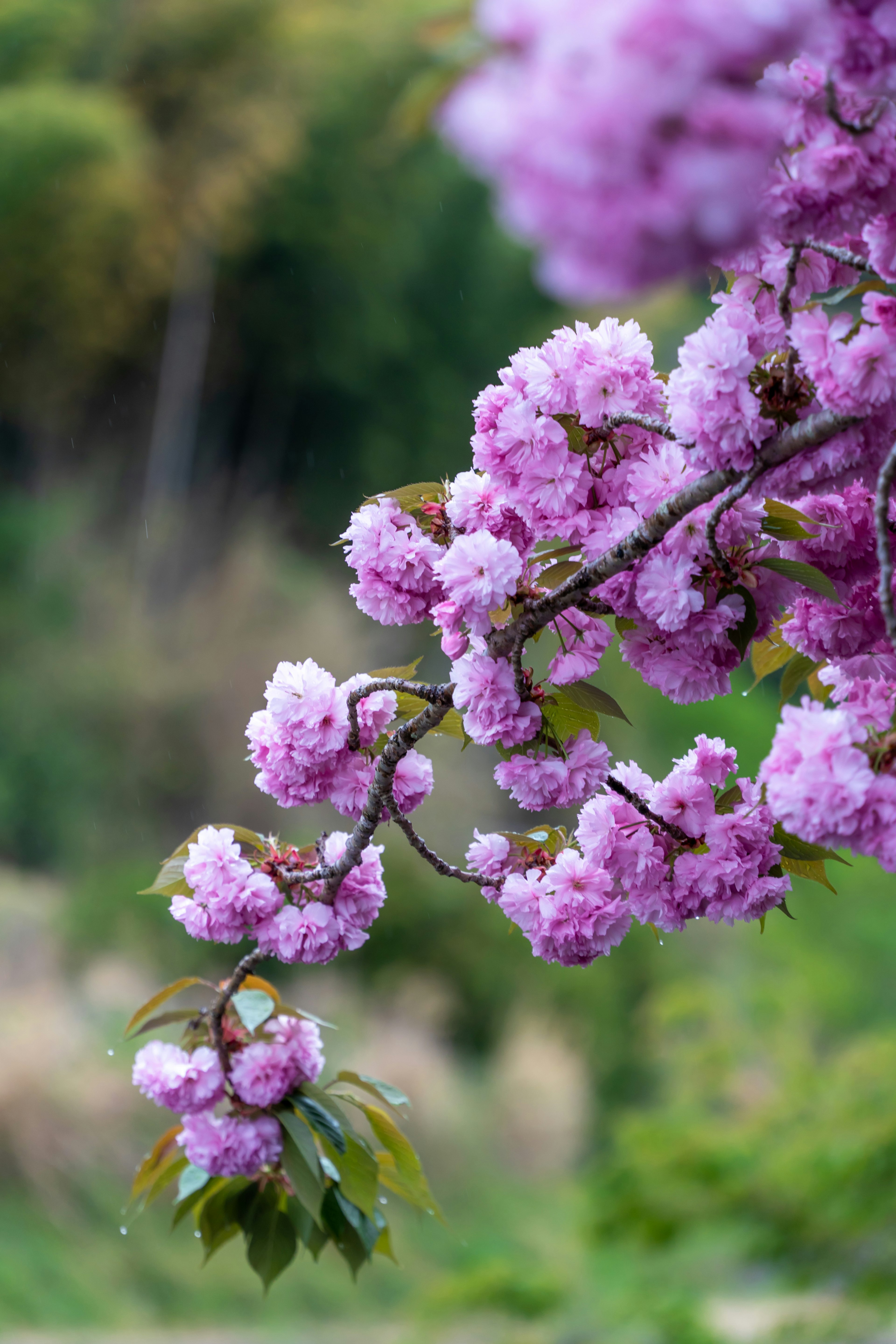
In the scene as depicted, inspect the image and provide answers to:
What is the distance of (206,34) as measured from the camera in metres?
6.63

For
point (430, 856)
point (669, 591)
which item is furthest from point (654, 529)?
point (430, 856)

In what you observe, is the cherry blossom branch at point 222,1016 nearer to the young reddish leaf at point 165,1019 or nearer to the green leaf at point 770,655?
the young reddish leaf at point 165,1019

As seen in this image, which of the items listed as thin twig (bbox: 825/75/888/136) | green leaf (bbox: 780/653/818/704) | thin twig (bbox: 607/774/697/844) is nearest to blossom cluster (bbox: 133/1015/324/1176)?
thin twig (bbox: 607/774/697/844)

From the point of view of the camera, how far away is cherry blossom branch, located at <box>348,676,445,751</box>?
637 mm

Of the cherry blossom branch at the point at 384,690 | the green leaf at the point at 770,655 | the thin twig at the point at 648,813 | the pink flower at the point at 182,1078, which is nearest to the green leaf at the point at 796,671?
the green leaf at the point at 770,655

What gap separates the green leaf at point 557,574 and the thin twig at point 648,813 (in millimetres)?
123

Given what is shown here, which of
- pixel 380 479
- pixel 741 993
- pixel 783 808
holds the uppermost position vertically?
pixel 380 479

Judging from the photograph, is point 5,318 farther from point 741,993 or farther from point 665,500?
point 665,500

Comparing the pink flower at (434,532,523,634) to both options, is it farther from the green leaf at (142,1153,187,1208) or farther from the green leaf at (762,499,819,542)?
the green leaf at (142,1153,187,1208)

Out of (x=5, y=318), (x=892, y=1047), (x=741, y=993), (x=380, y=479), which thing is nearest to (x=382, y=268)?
(x=380, y=479)

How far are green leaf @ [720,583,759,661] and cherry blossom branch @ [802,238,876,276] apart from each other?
15cm

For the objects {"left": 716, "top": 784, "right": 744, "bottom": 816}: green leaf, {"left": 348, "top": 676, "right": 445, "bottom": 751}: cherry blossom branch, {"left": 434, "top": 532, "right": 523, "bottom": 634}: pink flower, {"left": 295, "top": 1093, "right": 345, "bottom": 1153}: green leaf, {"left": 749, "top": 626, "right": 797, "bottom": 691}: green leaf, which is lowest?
{"left": 295, "top": 1093, "right": 345, "bottom": 1153}: green leaf

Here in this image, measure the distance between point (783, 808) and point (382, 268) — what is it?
24.1ft

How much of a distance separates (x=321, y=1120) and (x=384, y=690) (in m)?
0.31
